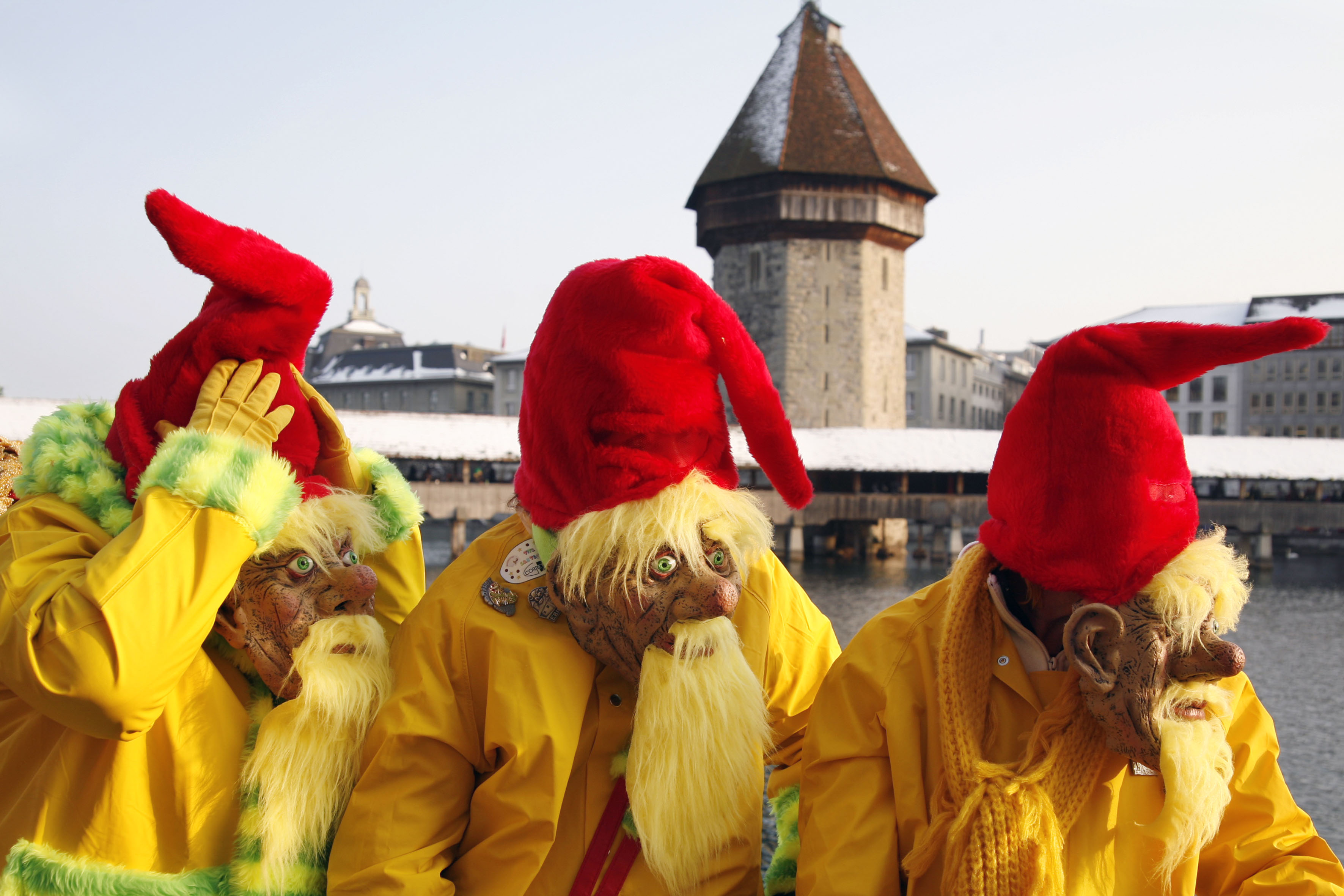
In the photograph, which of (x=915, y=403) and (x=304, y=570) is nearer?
(x=304, y=570)

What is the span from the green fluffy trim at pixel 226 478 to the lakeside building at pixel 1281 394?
51.1 meters

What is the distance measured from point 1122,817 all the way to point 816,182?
27915 mm

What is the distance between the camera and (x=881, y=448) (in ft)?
84.1

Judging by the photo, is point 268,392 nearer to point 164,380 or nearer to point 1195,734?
point 164,380

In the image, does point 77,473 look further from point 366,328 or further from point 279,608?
point 366,328

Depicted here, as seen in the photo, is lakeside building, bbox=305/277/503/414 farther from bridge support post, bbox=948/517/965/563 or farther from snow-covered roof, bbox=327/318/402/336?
bridge support post, bbox=948/517/965/563

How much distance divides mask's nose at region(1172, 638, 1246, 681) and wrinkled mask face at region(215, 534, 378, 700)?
1482 mm

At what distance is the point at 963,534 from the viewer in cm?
3122

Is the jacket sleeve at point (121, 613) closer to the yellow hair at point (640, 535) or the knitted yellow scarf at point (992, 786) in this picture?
the yellow hair at point (640, 535)

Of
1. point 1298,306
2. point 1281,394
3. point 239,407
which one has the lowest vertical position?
point 239,407

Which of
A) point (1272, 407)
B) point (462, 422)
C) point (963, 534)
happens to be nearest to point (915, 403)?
point (1272, 407)

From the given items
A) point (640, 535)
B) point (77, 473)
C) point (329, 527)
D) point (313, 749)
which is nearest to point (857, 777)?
point (640, 535)

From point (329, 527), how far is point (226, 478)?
0.27 metres

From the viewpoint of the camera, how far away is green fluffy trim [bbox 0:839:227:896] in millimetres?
1710
